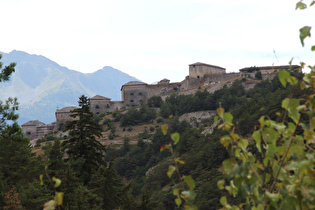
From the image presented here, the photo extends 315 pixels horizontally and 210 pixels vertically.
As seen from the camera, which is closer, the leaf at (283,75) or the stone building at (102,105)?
the leaf at (283,75)

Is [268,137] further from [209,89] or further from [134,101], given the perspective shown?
[134,101]

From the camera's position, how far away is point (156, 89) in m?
94.4

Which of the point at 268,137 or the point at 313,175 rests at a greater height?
the point at 268,137

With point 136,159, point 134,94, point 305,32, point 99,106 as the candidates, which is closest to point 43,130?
point 99,106

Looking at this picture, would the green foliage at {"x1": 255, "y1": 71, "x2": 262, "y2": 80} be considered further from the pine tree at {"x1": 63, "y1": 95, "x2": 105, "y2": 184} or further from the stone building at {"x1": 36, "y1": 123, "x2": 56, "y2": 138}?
the pine tree at {"x1": 63, "y1": 95, "x2": 105, "y2": 184}

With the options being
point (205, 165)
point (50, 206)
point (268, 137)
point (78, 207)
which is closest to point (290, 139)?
point (268, 137)

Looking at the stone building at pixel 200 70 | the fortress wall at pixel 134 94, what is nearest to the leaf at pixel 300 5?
the stone building at pixel 200 70

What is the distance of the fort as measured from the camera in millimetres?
87250

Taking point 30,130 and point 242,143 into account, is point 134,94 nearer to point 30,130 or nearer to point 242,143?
point 30,130

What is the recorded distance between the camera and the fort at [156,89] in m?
87.2

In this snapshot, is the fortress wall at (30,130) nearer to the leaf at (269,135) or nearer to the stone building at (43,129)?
the stone building at (43,129)

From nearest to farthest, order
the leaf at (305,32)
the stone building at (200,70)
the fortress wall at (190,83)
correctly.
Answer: the leaf at (305,32) < the fortress wall at (190,83) < the stone building at (200,70)

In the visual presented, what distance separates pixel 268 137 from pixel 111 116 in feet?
274

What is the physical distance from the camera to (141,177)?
195 feet
